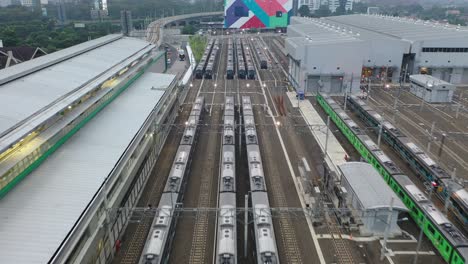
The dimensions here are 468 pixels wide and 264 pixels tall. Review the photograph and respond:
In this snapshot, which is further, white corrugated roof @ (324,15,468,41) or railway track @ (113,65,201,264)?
white corrugated roof @ (324,15,468,41)

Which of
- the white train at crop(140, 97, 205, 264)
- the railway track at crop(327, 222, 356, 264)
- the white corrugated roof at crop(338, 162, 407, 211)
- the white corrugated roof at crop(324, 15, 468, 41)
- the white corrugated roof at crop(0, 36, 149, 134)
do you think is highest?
the white corrugated roof at crop(324, 15, 468, 41)

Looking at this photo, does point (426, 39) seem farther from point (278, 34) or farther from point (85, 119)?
point (278, 34)

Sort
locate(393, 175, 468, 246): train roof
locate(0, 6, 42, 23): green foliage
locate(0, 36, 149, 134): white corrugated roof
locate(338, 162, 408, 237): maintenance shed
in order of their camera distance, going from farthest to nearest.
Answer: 1. locate(0, 6, 42, 23): green foliage
2. locate(338, 162, 408, 237): maintenance shed
3. locate(0, 36, 149, 134): white corrugated roof
4. locate(393, 175, 468, 246): train roof

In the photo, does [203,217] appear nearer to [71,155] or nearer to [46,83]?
[71,155]

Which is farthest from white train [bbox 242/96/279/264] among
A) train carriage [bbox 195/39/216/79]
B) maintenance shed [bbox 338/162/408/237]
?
train carriage [bbox 195/39/216/79]

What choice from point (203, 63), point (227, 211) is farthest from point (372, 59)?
point (227, 211)

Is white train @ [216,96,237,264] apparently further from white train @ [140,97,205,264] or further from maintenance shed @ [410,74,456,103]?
maintenance shed @ [410,74,456,103]

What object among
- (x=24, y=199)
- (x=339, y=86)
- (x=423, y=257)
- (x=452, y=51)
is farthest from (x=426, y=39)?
(x=24, y=199)
